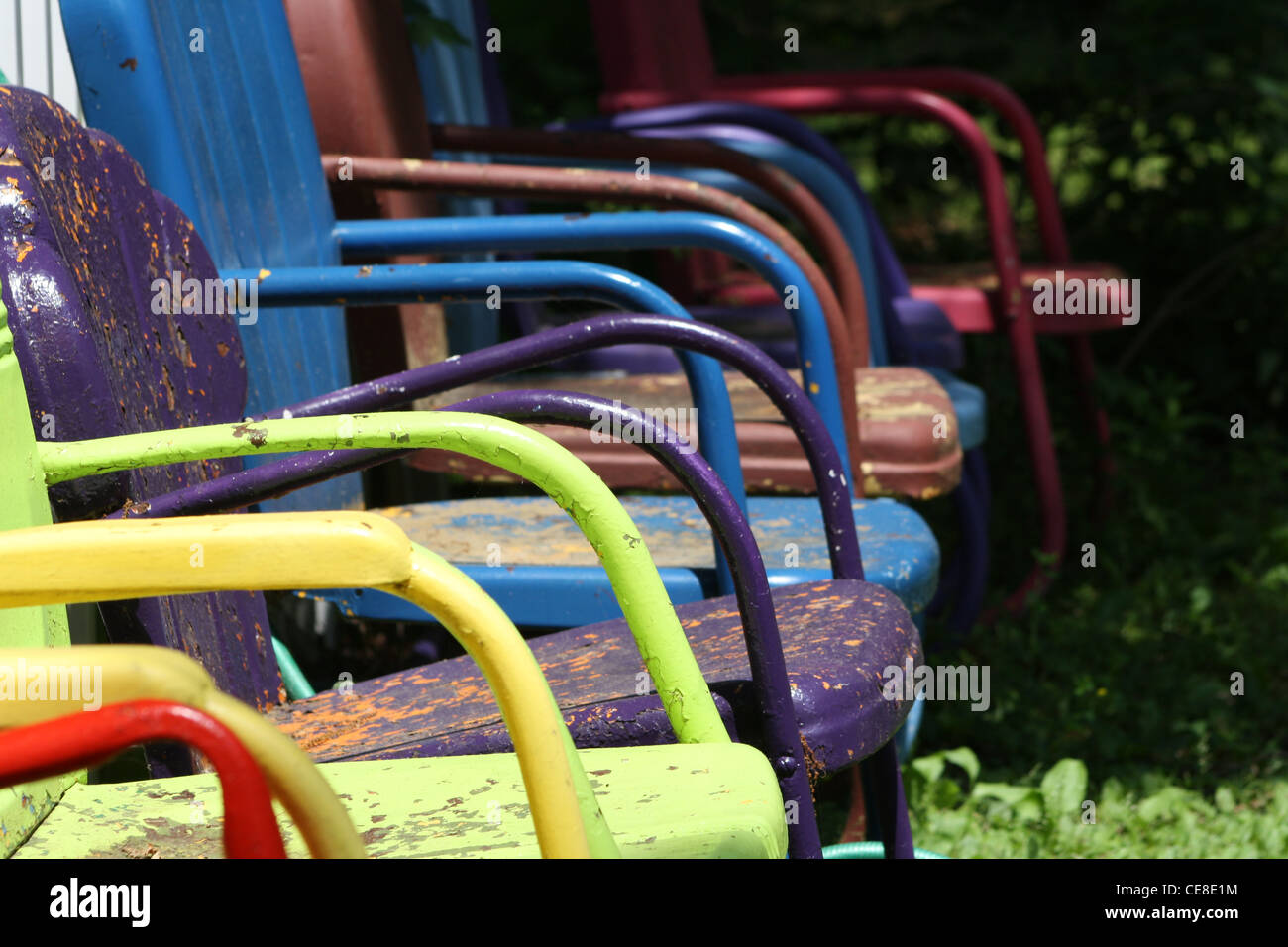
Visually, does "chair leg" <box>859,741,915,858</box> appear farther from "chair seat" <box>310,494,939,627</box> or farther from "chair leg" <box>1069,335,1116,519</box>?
"chair leg" <box>1069,335,1116,519</box>

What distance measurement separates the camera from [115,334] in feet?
4.07

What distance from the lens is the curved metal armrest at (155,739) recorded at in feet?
2.11

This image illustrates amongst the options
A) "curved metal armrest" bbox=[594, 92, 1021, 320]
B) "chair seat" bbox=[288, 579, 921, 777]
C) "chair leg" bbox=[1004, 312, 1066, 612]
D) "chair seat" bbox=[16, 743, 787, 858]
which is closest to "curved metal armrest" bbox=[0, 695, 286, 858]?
"chair seat" bbox=[16, 743, 787, 858]

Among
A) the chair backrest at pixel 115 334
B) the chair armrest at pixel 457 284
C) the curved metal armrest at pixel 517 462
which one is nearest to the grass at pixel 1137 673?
the chair armrest at pixel 457 284

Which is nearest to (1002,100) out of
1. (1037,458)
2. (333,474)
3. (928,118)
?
(928,118)

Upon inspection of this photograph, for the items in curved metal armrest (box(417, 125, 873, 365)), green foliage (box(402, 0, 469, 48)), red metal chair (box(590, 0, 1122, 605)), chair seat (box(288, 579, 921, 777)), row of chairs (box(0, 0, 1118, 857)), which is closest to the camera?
row of chairs (box(0, 0, 1118, 857))

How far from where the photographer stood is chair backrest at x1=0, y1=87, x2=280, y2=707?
107cm

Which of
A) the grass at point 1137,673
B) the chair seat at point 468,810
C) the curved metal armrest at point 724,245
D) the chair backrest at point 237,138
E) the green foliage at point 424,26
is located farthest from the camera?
the green foliage at point 424,26

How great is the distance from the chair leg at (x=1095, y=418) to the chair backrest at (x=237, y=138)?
1.81m

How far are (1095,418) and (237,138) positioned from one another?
6.82ft

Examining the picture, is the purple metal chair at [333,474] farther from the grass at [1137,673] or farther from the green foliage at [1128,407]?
the green foliage at [1128,407]

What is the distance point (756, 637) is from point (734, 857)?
0.23 meters

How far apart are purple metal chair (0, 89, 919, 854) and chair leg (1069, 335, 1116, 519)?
1.82 m

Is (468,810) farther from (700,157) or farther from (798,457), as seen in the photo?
(700,157)
